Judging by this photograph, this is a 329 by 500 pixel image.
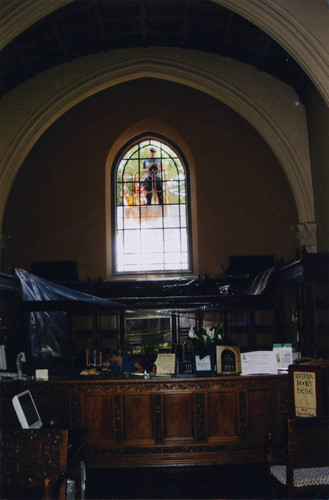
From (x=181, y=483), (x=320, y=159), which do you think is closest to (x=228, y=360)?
(x=181, y=483)

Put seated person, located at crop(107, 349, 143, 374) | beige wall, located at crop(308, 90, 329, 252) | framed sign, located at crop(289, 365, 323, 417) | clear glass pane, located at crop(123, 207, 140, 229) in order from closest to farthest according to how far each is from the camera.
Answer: framed sign, located at crop(289, 365, 323, 417) → seated person, located at crop(107, 349, 143, 374) → beige wall, located at crop(308, 90, 329, 252) → clear glass pane, located at crop(123, 207, 140, 229)

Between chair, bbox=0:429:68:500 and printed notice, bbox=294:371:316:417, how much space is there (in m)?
1.79

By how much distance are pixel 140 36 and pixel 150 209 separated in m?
3.68

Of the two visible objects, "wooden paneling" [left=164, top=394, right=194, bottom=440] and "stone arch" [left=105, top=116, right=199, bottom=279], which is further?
"stone arch" [left=105, top=116, right=199, bottom=279]

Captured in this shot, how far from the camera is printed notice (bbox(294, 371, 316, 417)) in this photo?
3.97 meters

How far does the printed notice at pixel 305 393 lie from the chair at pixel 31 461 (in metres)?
1.79

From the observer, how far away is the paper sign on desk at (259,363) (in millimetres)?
5895

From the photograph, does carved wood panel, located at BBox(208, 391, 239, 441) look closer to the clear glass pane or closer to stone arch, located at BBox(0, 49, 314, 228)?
stone arch, located at BBox(0, 49, 314, 228)

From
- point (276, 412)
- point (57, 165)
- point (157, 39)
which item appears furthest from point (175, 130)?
point (276, 412)

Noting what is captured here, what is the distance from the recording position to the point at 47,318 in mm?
9500

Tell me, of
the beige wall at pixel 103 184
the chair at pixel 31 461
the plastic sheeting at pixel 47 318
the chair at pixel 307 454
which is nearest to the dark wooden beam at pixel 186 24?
the beige wall at pixel 103 184

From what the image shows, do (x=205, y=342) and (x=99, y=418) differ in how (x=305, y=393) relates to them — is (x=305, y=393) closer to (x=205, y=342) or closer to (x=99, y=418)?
Answer: (x=205, y=342)

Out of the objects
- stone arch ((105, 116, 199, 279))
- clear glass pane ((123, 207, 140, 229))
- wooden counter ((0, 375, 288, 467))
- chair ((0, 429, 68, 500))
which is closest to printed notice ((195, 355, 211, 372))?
wooden counter ((0, 375, 288, 467))

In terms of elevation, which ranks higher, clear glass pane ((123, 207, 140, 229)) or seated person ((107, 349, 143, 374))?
clear glass pane ((123, 207, 140, 229))
